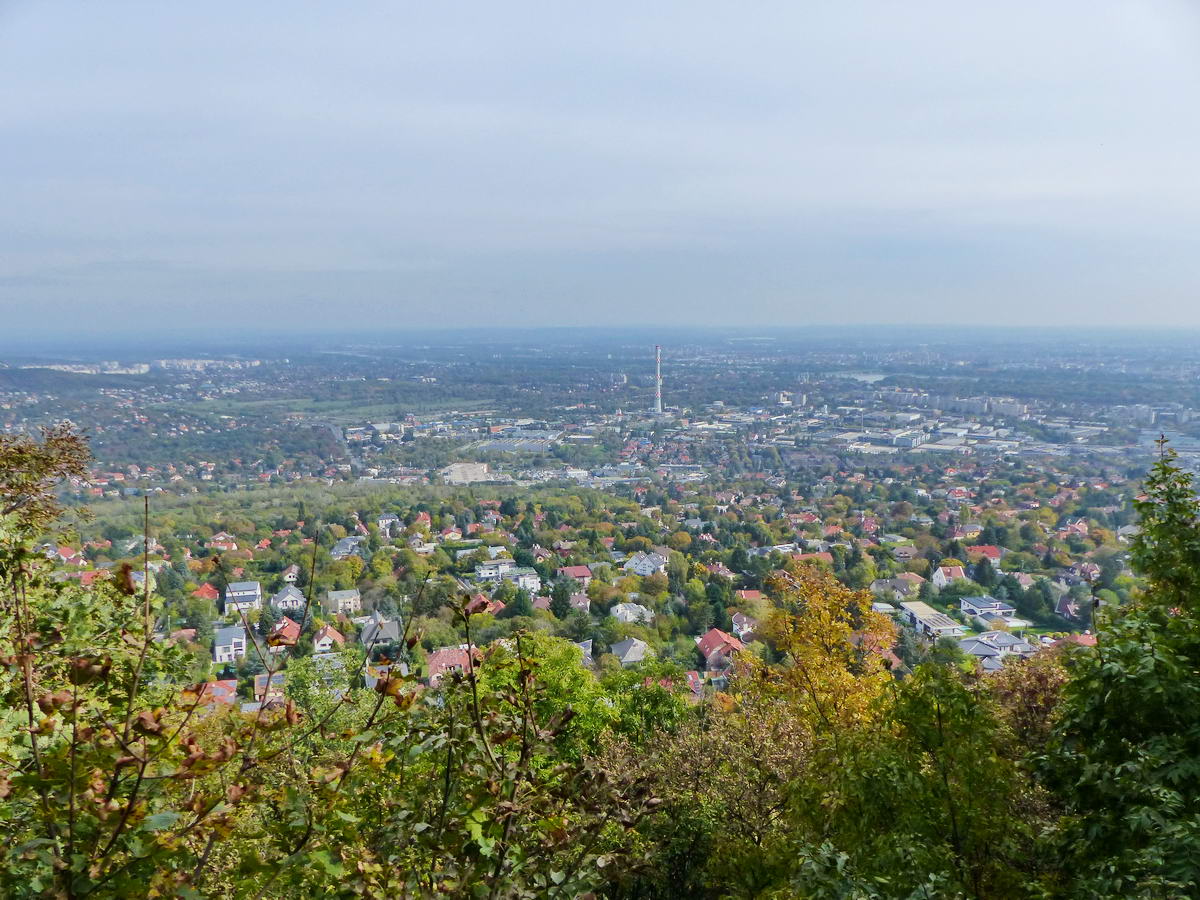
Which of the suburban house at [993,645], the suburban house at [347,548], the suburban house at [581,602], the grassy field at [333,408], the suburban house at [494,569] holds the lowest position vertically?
the suburban house at [581,602]

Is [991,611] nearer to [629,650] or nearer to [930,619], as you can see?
[930,619]

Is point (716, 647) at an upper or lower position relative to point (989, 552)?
lower

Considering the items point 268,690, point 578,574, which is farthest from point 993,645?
point 268,690

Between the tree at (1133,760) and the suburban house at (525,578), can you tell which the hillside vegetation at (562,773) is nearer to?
the tree at (1133,760)

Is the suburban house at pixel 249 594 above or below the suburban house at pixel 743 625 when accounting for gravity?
above

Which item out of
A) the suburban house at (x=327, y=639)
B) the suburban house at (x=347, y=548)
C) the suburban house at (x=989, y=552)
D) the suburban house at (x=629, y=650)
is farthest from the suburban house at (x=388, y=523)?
the suburban house at (x=989, y=552)
